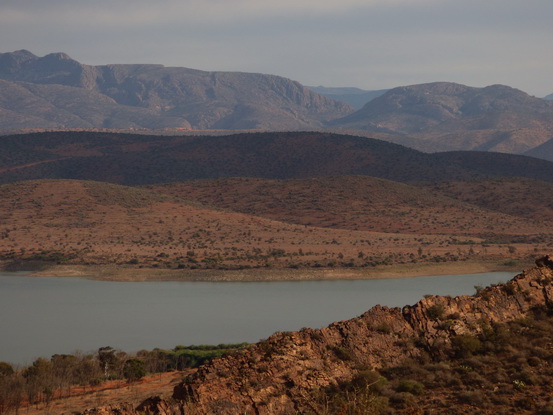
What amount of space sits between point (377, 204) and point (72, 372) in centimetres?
9276

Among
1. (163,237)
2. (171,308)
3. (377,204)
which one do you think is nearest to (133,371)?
(171,308)

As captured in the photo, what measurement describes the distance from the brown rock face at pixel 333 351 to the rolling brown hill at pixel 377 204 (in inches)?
3386

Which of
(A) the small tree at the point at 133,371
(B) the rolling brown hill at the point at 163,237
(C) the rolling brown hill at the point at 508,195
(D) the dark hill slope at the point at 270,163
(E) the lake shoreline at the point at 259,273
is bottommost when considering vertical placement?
(E) the lake shoreline at the point at 259,273

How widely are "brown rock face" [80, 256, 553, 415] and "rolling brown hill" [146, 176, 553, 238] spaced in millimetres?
86004

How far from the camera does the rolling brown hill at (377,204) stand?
4419 inches

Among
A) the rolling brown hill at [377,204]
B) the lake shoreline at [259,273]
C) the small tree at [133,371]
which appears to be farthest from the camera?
the rolling brown hill at [377,204]

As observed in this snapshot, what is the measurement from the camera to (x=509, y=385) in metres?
17.1

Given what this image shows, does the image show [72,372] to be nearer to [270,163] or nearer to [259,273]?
[259,273]

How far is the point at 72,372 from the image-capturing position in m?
32.5

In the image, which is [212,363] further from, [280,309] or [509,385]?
[280,309]

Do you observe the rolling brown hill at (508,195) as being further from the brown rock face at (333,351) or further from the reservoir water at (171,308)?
the brown rock face at (333,351)

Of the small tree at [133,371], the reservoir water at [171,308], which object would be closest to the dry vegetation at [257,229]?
the reservoir water at [171,308]

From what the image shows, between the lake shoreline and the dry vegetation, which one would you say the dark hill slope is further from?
the lake shoreline

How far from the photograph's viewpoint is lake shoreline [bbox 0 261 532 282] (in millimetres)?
78438
